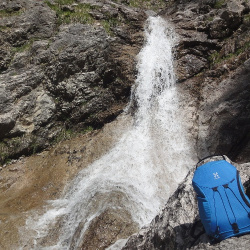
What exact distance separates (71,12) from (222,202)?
12.1 metres

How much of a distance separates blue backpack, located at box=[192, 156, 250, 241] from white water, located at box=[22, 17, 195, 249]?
3.36 m

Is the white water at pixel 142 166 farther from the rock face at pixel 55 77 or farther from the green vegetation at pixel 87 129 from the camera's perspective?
the green vegetation at pixel 87 129

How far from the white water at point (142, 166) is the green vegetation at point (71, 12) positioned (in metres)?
3.12

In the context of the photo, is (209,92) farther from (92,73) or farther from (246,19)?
(92,73)

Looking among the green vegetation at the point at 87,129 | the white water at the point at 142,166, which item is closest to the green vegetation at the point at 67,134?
the green vegetation at the point at 87,129

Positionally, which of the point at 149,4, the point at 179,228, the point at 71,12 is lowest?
the point at 179,228

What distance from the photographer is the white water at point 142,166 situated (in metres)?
6.26

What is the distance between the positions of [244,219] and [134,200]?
157 inches

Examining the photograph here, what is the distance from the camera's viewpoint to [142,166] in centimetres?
795

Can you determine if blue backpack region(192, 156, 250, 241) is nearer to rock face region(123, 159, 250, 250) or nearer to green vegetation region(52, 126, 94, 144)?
rock face region(123, 159, 250, 250)

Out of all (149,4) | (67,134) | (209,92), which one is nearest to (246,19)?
(209,92)

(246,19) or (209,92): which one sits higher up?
(246,19)

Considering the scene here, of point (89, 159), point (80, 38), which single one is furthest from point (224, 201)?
point (80, 38)

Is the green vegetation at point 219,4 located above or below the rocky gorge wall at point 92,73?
above
